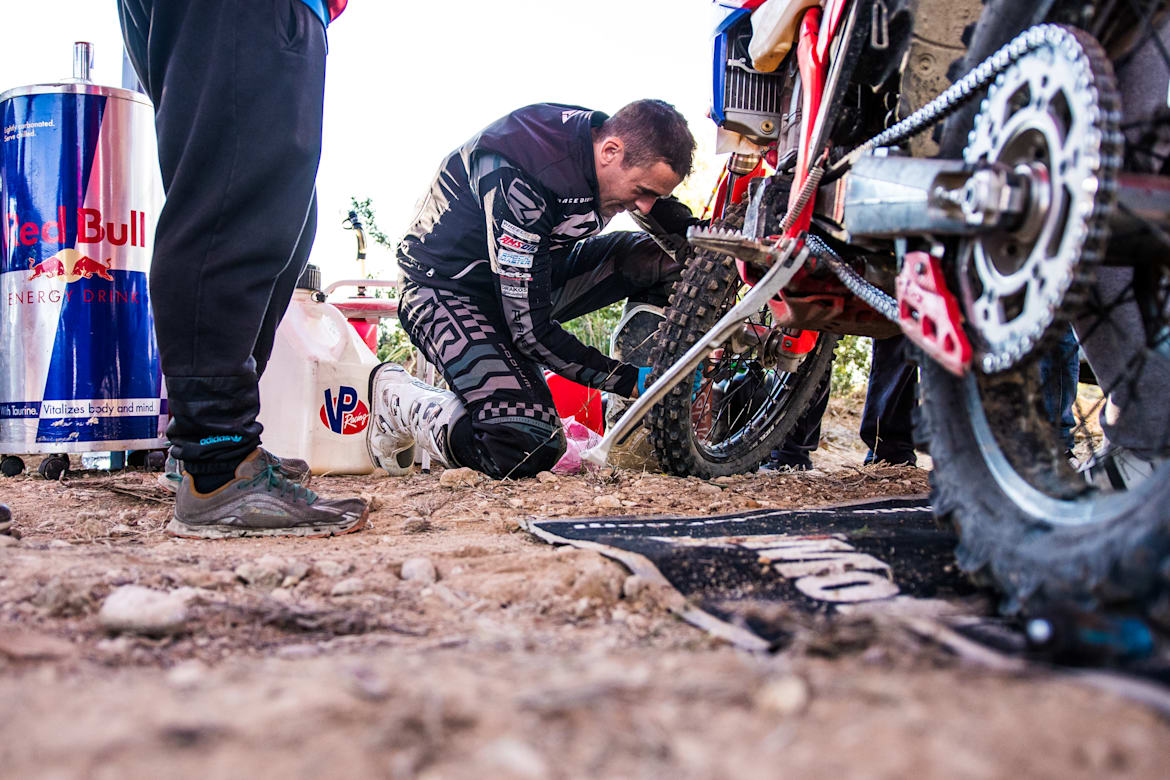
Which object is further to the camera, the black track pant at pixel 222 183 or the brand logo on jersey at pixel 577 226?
the brand logo on jersey at pixel 577 226

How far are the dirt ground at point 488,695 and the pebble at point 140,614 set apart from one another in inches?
0.5

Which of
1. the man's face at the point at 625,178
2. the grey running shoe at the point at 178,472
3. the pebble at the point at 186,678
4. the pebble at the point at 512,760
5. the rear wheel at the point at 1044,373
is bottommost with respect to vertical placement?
the grey running shoe at the point at 178,472

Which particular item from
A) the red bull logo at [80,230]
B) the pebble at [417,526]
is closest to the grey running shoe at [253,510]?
the pebble at [417,526]

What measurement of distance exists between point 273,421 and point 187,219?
1.30 metres

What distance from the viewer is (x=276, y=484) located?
1.73m

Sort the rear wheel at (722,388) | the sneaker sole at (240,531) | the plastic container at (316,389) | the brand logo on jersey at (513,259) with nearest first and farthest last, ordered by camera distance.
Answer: the sneaker sole at (240,531), the rear wheel at (722,388), the brand logo on jersey at (513,259), the plastic container at (316,389)

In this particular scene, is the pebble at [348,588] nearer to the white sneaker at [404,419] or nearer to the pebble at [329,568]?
the pebble at [329,568]

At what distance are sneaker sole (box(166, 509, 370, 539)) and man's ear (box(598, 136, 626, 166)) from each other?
1.54 metres

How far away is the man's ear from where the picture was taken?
8.84 ft

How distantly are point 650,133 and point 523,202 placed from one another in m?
0.49

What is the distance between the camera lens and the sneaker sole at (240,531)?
1665 mm

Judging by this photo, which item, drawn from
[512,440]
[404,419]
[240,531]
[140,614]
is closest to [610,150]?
[512,440]

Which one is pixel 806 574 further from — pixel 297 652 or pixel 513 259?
pixel 513 259

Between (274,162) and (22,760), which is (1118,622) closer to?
(22,760)
